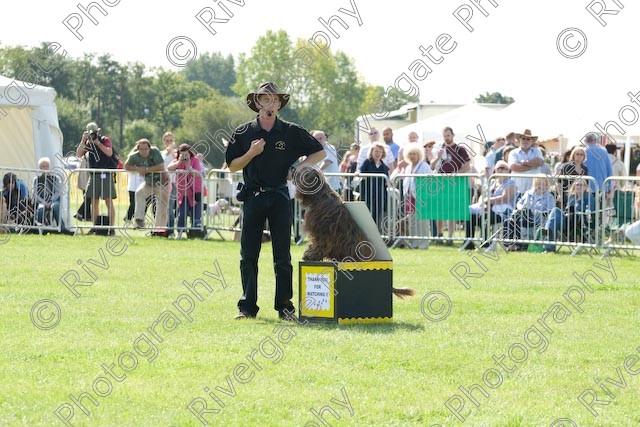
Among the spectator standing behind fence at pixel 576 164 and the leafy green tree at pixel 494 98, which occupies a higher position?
the leafy green tree at pixel 494 98

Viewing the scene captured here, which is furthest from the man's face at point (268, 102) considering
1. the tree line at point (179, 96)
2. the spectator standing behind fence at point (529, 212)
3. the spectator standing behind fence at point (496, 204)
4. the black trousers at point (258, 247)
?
the tree line at point (179, 96)

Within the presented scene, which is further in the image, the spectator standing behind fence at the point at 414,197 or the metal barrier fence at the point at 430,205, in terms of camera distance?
the spectator standing behind fence at the point at 414,197

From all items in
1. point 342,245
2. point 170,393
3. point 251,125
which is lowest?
point 170,393

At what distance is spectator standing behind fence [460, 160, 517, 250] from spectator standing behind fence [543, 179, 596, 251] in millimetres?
851

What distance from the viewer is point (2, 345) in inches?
331

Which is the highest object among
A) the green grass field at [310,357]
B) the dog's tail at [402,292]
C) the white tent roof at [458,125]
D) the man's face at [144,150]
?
the white tent roof at [458,125]

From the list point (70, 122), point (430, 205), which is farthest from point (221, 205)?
point (70, 122)

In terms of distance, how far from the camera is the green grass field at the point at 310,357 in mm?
6445

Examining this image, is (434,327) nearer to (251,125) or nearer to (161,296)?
(251,125)

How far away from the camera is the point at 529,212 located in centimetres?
1877

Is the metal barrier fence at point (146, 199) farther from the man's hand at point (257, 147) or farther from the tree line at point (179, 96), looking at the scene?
the tree line at point (179, 96)

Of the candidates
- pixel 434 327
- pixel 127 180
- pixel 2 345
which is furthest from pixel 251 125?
pixel 127 180

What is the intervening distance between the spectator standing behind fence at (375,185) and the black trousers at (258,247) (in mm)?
9514

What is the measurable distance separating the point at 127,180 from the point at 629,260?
9881 mm
